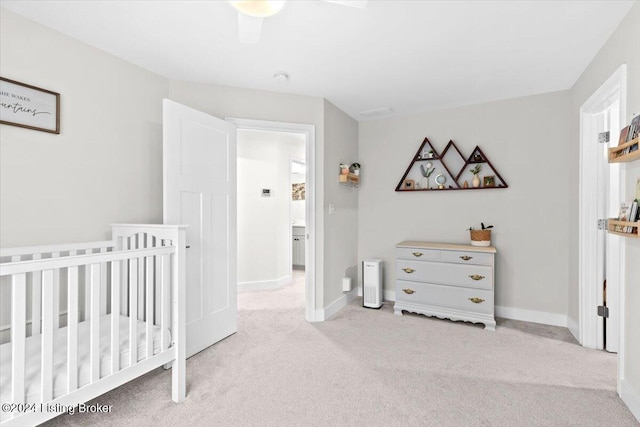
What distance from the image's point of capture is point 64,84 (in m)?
2.09

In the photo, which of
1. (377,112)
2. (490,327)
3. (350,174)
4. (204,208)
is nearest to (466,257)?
(490,327)

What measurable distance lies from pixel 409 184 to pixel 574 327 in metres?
2.07

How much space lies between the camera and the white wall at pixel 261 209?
173 inches

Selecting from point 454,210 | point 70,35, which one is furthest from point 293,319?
point 70,35

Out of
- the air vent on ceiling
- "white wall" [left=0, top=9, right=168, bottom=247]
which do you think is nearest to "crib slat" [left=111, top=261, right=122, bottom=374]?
"white wall" [left=0, top=9, right=168, bottom=247]

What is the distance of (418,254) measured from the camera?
3.28 meters

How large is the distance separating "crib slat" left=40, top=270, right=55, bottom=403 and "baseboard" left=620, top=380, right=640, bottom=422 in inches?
114

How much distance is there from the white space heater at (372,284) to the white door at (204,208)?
5.02 ft

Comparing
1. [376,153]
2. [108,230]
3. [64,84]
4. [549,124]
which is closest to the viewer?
[64,84]

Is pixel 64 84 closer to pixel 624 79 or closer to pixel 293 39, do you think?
pixel 293 39

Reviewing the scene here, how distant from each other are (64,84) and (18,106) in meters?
0.32

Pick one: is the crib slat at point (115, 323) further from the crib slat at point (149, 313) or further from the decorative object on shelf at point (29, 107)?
the decorative object on shelf at point (29, 107)

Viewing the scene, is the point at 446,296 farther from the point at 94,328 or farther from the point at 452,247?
the point at 94,328

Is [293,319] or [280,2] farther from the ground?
[280,2]
